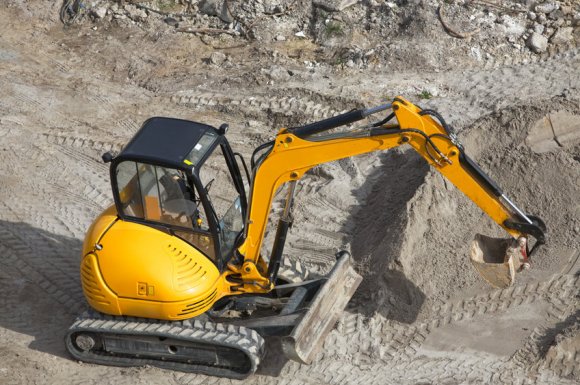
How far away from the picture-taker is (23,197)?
10.4 metres

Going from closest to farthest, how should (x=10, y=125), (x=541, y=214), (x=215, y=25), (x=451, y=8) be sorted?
(x=541, y=214) → (x=10, y=125) → (x=451, y=8) → (x=215, y=25)

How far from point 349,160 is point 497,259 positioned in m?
A: 3.40

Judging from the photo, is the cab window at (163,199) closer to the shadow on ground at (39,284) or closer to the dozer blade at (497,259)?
the shadow on ground at (39,284)

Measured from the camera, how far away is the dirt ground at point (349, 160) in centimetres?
799

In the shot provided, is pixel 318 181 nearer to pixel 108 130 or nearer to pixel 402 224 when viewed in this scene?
pixel 402 224

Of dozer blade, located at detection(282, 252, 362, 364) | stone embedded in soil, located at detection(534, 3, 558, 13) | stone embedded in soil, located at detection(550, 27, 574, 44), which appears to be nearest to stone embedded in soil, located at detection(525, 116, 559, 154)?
stone embedded in soil, located at detection(550, 27, 574, 44)

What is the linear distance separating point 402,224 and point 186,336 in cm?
286

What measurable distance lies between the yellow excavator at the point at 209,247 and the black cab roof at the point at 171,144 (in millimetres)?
12

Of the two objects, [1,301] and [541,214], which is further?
[541,214]

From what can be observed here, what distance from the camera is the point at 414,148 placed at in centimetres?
689

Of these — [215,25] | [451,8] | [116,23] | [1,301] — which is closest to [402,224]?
[1,301]

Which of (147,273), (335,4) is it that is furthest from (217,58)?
(147,273)

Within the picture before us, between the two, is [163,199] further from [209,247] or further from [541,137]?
[541,137]

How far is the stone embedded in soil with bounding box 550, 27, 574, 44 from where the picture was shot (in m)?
12.7
